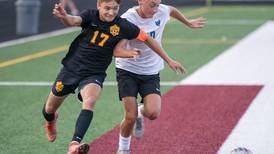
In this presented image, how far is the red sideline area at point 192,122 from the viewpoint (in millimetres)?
8344

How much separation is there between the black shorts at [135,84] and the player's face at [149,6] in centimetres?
66

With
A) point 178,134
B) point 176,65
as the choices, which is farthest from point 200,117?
point 176,65

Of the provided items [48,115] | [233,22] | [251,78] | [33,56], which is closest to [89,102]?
[48,115]

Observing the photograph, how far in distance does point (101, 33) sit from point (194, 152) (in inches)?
65.7

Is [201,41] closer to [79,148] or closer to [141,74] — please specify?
[141,74]

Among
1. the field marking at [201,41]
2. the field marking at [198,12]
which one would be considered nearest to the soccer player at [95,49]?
the field marking at [201,41]

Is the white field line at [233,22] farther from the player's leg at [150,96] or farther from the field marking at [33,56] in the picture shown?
the player's leg at [150,96]

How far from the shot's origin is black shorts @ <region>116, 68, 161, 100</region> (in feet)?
25.9

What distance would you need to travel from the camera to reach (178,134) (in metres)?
9.09

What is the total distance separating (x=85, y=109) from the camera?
284 inches

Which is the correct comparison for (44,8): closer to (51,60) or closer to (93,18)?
(51,60)

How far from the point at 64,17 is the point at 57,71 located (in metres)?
7.69

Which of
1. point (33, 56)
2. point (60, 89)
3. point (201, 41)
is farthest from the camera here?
point (201, 41)

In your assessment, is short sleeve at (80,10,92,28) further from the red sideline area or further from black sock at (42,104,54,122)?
the red sideline area
